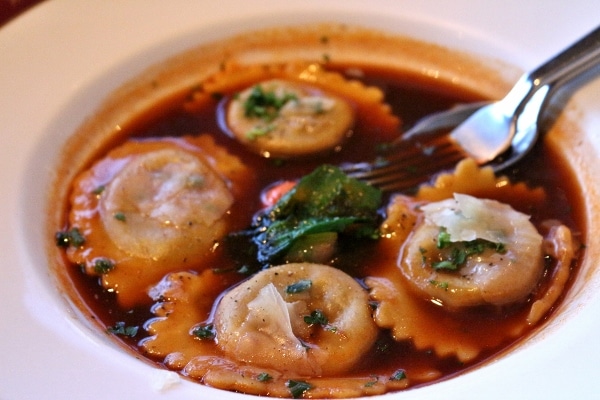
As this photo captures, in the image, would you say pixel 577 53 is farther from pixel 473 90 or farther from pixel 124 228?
pixel 124 228

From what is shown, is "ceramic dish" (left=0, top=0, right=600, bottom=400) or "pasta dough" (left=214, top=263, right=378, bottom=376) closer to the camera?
"ceramic dish" (left=0, top=0, right=600, bottom=400)

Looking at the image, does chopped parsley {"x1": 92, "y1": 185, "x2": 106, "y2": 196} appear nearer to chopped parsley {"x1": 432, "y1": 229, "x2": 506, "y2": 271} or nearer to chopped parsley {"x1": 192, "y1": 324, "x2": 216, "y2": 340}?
chopped parsley {"x1": 192, "y1": 324, "x2": 216, "y2": 340}

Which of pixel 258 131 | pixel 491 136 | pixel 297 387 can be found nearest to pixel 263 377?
pixel 297 387

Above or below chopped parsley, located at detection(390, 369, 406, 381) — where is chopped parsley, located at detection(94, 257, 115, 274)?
above

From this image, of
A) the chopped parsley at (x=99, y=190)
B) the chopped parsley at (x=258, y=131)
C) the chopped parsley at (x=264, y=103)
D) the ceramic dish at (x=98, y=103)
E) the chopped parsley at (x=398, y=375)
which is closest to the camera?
the ceramic dish at (x=98, y=103)

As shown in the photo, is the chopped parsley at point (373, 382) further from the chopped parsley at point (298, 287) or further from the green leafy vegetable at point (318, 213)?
the green leafy vegetable at point (318, 213)

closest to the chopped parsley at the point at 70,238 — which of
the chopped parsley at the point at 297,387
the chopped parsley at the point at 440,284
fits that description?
the chopped parsley at the point at 297,387

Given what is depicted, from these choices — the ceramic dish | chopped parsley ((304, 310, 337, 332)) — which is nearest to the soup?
chopped parsley ((304, 310, 337, 332))
